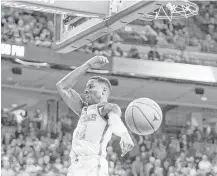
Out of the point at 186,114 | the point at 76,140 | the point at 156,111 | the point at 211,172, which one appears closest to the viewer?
the point at 76,140

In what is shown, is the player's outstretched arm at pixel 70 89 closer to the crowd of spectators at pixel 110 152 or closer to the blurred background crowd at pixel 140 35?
the crowd of spectators at pixel 110 152

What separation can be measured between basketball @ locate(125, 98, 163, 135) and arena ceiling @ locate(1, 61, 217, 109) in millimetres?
12641

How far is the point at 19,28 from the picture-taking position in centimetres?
1753

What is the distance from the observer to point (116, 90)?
70.2 feet

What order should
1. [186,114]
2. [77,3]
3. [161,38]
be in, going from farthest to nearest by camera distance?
[186,114] → [161,38] → [77,3]

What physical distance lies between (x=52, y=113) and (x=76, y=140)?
16256 mm

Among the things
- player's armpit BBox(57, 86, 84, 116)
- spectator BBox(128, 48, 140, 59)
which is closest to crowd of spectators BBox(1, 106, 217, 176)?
spectator BBox(128, 48, 140, 59)

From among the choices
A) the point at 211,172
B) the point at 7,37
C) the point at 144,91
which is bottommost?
the point at 211,172

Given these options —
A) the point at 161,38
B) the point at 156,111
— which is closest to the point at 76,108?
the point at 156,111

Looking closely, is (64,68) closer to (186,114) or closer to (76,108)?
(186,114)

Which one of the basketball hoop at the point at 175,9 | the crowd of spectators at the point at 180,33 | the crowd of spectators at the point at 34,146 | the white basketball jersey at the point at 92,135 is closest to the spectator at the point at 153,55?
the crowd of spectators at the point at 180,33

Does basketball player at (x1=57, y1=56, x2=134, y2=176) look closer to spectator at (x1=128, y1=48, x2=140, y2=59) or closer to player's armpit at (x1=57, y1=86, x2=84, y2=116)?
player's armpit at (x1=57, y1=86, x2=84, y2=116)

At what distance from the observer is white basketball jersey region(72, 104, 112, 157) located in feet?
18.4

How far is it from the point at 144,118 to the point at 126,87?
14.7 metres
